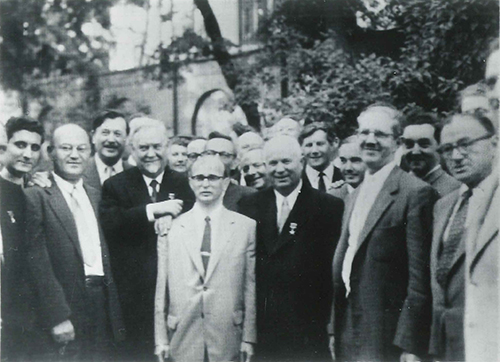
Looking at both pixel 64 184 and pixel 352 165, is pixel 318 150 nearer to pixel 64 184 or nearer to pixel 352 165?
pixel 352 165

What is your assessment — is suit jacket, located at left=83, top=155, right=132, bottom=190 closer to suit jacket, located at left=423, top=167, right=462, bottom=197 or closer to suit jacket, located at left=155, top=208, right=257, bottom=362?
suit jacket, located at left=155, top=208, right=257, bottom=362

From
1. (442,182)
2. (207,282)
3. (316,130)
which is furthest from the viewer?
(316,130)

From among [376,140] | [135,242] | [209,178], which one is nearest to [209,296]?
[135,242]

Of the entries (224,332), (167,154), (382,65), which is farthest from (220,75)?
(224,332)

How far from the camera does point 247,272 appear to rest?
12.2ft

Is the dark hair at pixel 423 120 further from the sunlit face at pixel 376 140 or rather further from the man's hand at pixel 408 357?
the man's hand at pixel 408 357

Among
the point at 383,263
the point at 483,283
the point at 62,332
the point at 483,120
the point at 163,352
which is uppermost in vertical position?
the point at 483,120

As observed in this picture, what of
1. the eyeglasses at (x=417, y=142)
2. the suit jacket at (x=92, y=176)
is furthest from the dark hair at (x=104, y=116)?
the eyeglasses at (x=417, y=142)

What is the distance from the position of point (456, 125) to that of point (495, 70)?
1.77 ft

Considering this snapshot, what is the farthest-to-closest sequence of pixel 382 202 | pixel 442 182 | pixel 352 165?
pixel 352 165 → pixel 442 182 → pixel 382 202

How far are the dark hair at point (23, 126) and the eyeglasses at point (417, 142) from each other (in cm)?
214

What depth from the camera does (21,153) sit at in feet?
12.4

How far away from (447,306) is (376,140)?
97 centimetres

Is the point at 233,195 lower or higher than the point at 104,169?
lower
